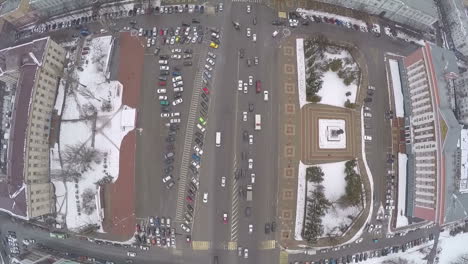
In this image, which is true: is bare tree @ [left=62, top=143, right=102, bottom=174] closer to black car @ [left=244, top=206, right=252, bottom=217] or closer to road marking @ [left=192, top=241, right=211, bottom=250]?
road marking @ [left=192, top=241, right=211, bottom=250]

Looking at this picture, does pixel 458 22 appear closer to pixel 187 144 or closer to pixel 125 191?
pixel 187 144

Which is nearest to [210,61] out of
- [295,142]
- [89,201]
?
[295,142]

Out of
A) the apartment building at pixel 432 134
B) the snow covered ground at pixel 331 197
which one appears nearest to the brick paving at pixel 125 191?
the snow covered ground at pixel 331 197

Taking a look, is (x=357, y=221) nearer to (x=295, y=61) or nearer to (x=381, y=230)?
(x=381, y=230)

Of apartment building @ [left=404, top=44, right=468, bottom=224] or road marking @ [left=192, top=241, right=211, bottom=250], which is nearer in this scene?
apartment building @ [left=404, top=44, right=468, bottom=224]

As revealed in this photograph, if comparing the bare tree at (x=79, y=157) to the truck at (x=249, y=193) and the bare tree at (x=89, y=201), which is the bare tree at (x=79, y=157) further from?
the truck at (x=249, y=193)

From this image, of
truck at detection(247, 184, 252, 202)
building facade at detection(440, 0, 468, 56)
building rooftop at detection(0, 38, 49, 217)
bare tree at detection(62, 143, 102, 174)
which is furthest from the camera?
building facade at detection(440, 0, 468, 56)

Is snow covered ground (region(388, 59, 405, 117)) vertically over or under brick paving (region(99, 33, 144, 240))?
over

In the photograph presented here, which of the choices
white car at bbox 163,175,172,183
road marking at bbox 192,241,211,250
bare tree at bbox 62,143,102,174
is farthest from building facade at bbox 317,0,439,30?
bare tree at bbox 62,143,102,174
